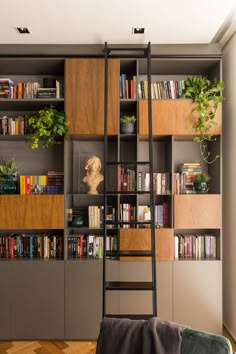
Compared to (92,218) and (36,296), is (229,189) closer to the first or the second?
(92,218)

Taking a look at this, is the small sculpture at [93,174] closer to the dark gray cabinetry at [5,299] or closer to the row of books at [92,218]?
the row of books at [92,218]

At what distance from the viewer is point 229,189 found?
323cm

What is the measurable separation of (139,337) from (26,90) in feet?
8.39

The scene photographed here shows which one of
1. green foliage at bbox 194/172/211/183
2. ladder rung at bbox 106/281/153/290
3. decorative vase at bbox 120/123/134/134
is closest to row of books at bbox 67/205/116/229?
ladder rung at bbox 106/281/153/290

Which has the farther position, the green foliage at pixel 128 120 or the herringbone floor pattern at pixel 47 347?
the green foliage at pixel 128 120

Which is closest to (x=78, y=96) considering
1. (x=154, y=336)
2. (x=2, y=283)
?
(x=2, y=283)

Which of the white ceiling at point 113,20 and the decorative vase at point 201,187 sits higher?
the white ceiling at point 113,20

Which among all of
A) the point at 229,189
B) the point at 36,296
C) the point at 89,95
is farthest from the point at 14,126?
the point at 229,189

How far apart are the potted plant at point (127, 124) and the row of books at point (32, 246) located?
4.08 feet

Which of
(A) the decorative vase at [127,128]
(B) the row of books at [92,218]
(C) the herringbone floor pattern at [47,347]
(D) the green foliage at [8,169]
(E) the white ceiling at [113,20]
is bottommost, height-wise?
(C) the herringbone floor pattern at [47,347]

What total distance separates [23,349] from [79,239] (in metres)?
1.11

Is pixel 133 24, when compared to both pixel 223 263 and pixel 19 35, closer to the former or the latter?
pixel 19 35

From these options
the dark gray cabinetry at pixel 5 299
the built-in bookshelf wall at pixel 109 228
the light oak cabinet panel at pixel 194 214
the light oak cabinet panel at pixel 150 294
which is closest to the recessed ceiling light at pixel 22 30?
the built-in bookshelf wall at pixel 109 228

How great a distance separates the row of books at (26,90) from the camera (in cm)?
319
